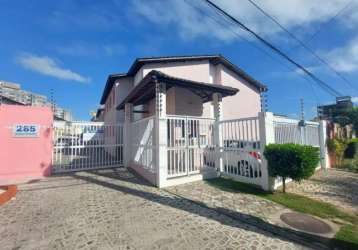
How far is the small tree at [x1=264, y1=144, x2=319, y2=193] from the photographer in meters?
5.23

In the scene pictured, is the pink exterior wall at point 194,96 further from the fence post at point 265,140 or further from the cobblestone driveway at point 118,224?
the cobblestone driveway at point 118,224

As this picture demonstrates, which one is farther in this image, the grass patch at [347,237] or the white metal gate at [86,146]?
the white metal gate at [86,146]

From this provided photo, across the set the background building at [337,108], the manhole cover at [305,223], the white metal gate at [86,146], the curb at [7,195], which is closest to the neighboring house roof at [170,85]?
the white metal gate at [86,146]

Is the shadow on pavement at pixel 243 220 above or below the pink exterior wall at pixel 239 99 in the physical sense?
below

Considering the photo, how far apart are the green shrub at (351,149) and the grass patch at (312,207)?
10397 millimetres

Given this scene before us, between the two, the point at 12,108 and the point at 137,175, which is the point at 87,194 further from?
the point at 12,108

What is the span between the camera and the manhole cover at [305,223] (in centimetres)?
372

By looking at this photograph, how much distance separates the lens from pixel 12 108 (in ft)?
25.3

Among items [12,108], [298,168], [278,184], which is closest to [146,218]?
[298,168]

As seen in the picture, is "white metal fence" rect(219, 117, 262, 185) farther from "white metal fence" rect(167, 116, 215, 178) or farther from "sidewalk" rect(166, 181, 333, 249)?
"sidewalk" rect(166, 181, 333, 249)

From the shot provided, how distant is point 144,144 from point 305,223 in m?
5.71

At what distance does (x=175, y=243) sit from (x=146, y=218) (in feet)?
3.75

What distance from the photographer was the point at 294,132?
827 cm

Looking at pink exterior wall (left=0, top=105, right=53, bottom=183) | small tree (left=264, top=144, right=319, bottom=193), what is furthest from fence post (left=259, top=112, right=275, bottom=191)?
pink exterior wall (left=0, top=105, right=53, bottom=183)
